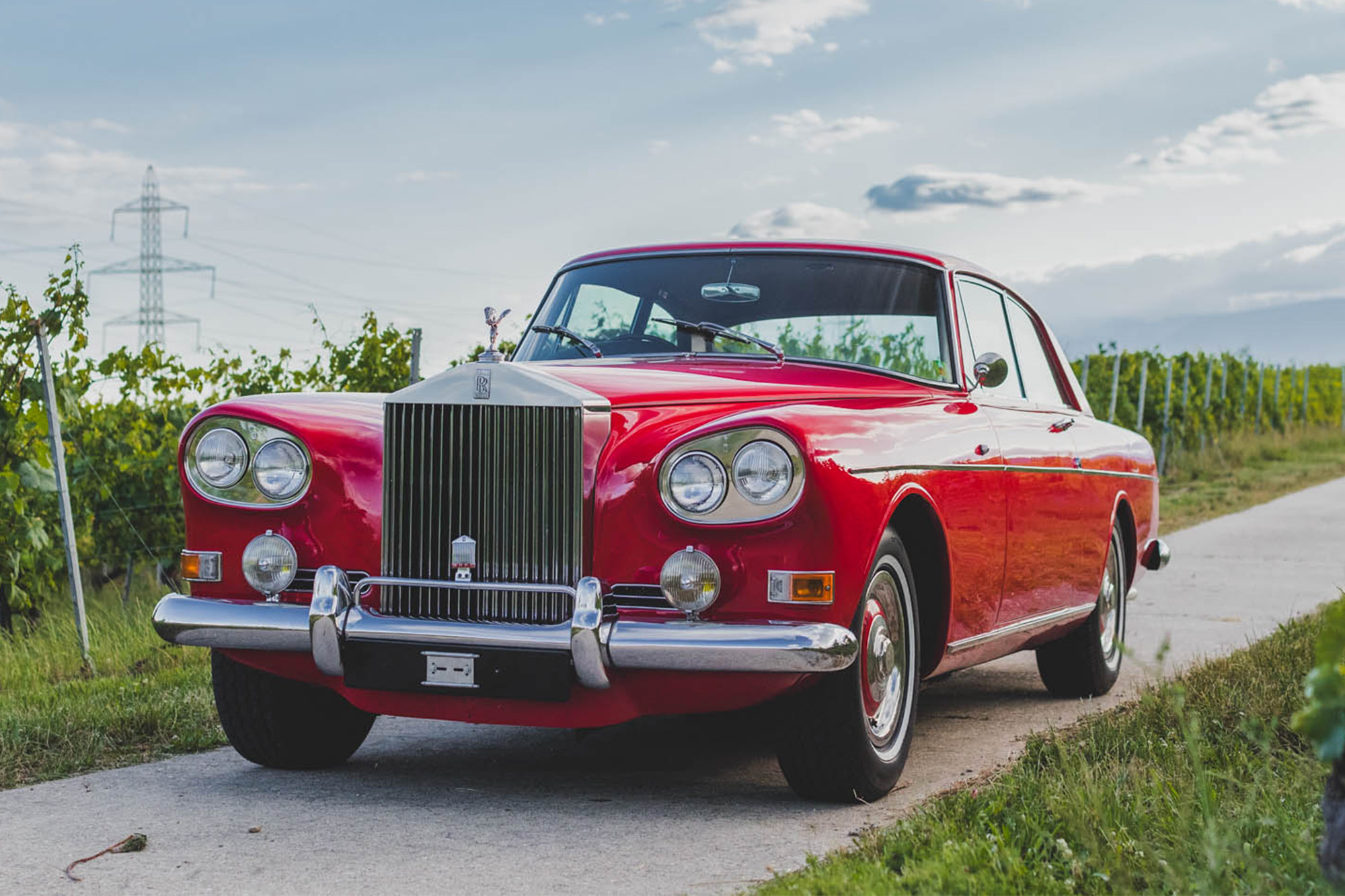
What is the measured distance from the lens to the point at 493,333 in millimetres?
4797

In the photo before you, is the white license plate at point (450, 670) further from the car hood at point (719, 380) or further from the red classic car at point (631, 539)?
the car hood at point (719, 380)

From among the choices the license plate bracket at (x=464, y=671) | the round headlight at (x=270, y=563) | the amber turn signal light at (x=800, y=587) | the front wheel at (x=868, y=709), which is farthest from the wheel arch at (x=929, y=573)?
the round headlight at (x=270, y=563)

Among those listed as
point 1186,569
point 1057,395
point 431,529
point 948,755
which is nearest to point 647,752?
point 948,755

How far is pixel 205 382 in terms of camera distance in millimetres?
11391

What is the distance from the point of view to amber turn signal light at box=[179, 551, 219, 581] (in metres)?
4.44

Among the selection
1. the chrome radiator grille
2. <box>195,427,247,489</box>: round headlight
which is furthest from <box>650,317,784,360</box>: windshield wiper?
<box>195,427,247,489</box>: round headlight

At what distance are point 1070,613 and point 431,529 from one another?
2.89 metres

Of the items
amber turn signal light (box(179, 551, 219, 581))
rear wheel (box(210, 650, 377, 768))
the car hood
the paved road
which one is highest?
the car hood

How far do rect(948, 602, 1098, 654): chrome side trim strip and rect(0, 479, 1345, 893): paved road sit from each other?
365mm

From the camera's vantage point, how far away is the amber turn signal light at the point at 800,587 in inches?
154

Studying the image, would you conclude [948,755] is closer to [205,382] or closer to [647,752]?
[647,752]

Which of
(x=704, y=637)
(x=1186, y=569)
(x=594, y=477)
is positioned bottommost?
(x=1186, y=569)

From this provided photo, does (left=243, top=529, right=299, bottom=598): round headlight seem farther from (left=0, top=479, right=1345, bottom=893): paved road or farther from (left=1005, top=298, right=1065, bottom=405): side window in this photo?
(left=1005, top=298, right=1065, bottom=405): side window

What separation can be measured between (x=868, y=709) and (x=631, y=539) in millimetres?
898
